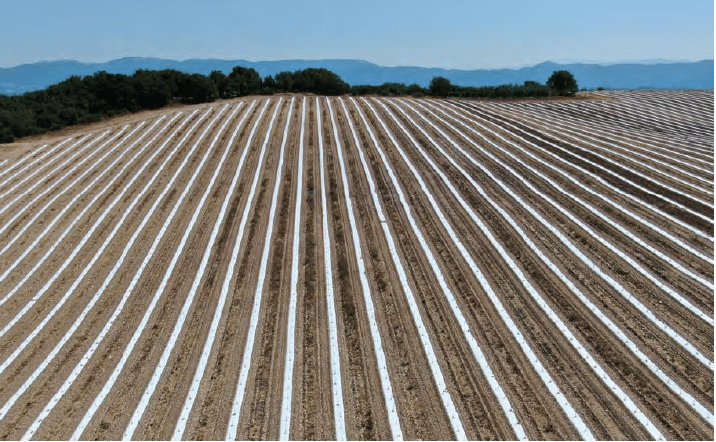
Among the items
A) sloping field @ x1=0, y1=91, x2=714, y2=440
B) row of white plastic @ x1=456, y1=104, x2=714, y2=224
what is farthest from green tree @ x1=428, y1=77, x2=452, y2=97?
sloping field @ x1=0, y1=91, x2=714, y2=440

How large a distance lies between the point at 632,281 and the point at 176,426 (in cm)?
1329

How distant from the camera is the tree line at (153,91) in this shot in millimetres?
34594

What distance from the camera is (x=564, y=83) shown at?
153 ft

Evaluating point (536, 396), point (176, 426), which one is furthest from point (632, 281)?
point (176, 426)

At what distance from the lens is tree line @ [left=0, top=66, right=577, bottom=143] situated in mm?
34594

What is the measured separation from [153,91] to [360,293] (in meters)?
36.0

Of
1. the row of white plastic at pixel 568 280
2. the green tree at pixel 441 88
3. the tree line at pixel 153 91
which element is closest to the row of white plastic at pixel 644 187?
the row of white plastic at pixel 568 280

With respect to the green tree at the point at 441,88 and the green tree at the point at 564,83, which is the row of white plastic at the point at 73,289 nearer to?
the green tree at the point at 441,88

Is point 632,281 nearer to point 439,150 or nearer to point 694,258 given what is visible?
point 694,258

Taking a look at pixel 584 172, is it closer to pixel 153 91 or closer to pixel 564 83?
pixel 564 83

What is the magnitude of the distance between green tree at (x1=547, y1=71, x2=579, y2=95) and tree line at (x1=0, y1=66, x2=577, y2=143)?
0.38 feet

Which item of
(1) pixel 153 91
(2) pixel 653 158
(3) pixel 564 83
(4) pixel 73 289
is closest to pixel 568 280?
(2) pixel 653 158

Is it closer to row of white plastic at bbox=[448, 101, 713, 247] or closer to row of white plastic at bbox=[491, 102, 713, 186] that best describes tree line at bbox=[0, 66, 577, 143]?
row of white plastic at bbox=[491, 102, 713, 186]

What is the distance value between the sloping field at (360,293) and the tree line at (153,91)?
40.1 ft
